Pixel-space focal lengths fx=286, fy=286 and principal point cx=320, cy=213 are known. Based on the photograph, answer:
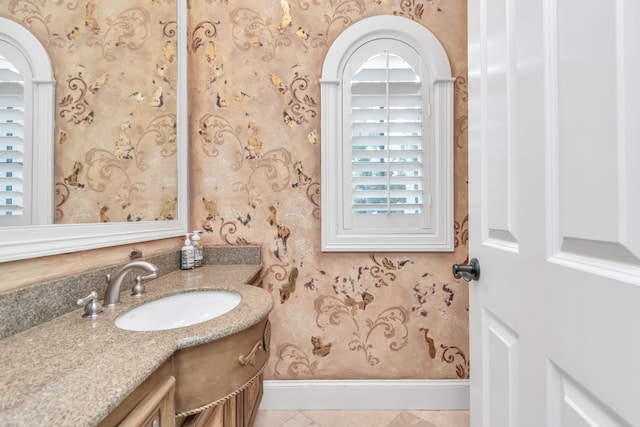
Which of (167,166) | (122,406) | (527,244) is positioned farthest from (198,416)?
(167,166)

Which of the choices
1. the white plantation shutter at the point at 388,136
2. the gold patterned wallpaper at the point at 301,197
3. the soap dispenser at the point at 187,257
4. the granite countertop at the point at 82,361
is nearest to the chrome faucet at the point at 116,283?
the granite countertop at the point at 82,361

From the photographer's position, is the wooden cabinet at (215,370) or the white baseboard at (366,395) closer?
the wooden cabinet at (215,370)

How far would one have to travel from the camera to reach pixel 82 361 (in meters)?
0.47

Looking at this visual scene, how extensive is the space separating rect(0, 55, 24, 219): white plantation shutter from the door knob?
1.08 meters

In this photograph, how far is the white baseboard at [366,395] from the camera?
144 centimetres

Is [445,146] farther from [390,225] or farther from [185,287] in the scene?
[185,287]

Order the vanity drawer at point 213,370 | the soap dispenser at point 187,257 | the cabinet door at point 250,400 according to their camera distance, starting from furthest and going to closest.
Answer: the soap dispenser at point 187,257 → the cabinet door at point 250,400 → the vanity drawer at point 213,370

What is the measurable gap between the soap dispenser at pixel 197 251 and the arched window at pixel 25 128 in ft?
2.11

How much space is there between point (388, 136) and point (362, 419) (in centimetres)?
139

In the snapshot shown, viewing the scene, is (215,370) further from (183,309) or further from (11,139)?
(11,139)

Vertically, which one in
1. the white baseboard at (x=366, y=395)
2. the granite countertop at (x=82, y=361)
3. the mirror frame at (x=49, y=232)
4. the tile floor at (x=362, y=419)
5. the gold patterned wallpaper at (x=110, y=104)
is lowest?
the tile floor at (x=362, y=419)

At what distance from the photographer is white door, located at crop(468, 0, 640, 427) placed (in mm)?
376

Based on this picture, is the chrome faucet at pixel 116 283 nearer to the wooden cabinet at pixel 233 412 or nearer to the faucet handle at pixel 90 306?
the faucet handle at pixel 90 306

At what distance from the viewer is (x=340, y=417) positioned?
1402 mm
